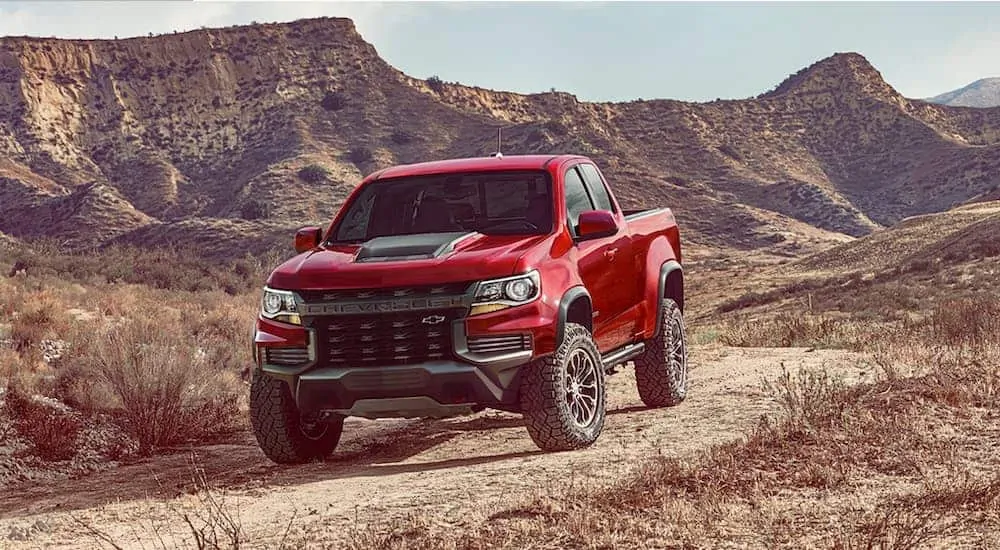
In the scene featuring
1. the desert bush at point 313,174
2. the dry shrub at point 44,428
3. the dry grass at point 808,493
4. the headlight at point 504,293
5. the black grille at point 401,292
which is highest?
the desert bush at point 313,174

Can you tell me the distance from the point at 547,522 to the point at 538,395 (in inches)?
90.6

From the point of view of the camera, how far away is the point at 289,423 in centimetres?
870

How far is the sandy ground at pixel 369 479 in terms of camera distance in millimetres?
6621

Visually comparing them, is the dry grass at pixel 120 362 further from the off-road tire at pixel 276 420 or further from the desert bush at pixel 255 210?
the desert bush at pixel 255 210

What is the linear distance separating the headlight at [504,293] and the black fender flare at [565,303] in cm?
28

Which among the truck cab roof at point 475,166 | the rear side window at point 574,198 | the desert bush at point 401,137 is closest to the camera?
the rear side window at point 574,198

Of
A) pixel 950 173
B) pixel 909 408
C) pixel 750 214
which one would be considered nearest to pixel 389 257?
pixel 909 408

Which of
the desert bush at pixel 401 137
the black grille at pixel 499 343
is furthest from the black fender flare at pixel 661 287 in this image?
the desert bush at pixel 401 137

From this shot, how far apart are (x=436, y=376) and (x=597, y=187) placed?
337 cm

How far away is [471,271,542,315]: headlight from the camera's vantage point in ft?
25.9

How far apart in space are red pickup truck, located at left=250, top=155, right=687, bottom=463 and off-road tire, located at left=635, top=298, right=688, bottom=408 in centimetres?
113

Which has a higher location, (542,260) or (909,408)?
(542,260)

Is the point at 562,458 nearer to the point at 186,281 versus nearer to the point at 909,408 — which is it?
the point at 909,408

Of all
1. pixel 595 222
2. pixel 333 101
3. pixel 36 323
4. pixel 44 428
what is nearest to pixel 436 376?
pixel 595 222
